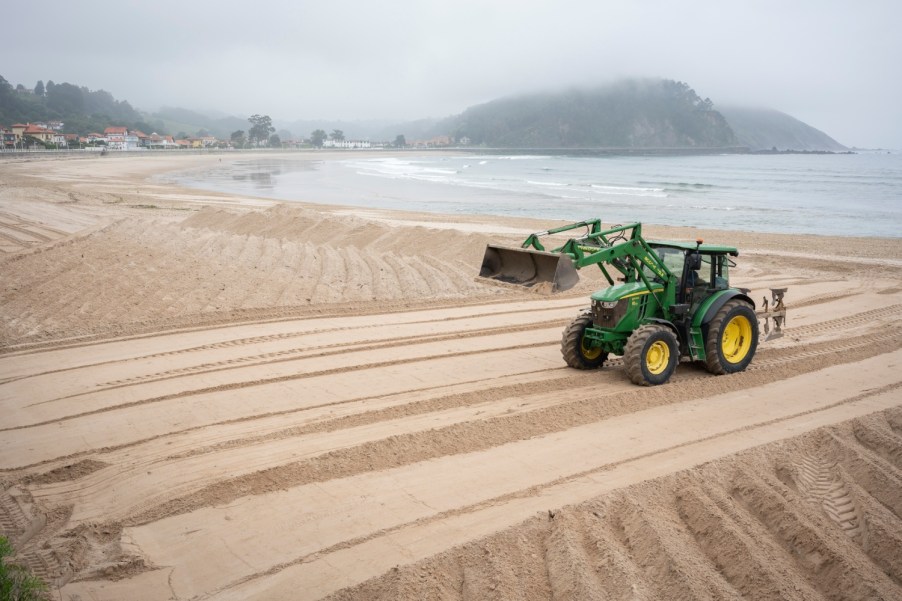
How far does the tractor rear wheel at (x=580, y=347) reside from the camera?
952 cm

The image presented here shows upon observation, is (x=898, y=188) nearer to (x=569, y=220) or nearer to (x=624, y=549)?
(x=569, y=220)

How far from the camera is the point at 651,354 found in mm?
9000

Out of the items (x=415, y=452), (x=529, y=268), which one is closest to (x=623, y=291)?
(x=529, y=268)

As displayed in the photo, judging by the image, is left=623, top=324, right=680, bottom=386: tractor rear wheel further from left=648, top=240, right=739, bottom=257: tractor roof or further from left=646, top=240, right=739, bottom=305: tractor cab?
left=648, top=240, right=739, bottom=257: tractor roof

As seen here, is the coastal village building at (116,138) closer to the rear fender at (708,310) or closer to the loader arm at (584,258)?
the loader arm at (584,258)

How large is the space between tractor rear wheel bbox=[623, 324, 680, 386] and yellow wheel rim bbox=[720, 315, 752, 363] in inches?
40.8

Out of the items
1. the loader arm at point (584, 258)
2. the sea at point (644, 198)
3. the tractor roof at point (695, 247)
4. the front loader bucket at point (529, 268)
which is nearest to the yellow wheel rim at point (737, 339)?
the tractor roof at point (695, 247)

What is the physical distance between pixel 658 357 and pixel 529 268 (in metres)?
2.12

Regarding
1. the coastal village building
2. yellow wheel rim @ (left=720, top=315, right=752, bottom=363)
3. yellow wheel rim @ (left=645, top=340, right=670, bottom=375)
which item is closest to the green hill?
the coastal village building

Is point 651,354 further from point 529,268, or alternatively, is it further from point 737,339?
point 529,268

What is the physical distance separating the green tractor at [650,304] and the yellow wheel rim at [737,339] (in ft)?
0.04

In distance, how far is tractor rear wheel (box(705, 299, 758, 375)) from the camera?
9.27m

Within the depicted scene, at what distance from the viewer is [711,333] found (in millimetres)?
9266

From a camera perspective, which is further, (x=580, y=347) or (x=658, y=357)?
(x=580, y=347)
